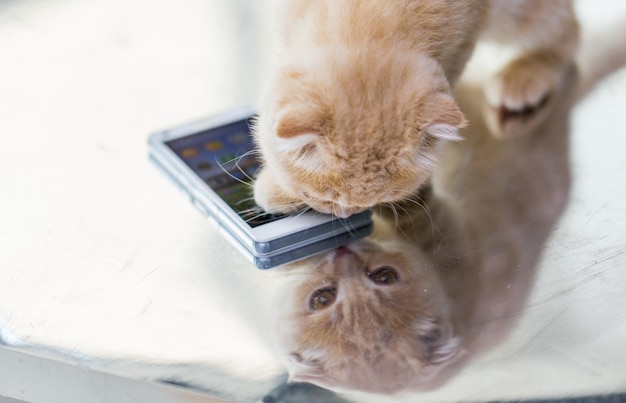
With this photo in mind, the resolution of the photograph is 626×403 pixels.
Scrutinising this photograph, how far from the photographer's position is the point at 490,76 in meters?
1.43

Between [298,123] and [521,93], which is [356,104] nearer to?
[298,123]

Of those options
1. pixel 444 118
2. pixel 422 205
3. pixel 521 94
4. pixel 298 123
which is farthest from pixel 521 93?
pixel 298 123

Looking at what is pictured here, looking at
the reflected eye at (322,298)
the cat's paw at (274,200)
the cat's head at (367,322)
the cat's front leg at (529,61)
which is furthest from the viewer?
the cat's front leg at (529,61)

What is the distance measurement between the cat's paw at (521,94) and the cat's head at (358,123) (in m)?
0.39

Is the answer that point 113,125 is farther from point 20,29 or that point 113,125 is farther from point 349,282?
point 349,282

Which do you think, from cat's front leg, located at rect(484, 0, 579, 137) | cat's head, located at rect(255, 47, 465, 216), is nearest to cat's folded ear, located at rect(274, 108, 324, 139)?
cat's head, located at rect(255, 47, 465, 216)

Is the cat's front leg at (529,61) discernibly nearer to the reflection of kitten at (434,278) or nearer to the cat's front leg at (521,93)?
the cat's front leg at (521,93)

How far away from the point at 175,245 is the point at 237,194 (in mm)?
110

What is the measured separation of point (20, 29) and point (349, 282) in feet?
3.10

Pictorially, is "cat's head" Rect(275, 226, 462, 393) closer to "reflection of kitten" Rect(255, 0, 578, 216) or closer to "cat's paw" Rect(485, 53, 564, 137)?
"reflection of kitten" Rect(255, 0, 578, 216)

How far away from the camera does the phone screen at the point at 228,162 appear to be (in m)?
1.05

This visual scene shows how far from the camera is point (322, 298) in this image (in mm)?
935

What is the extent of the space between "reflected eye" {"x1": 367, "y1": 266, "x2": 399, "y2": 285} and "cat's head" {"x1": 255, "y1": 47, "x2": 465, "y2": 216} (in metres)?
0.08

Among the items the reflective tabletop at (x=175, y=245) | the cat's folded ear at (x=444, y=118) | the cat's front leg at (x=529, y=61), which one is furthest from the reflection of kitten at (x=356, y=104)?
the cat's front leg at (x=529, y=61)
